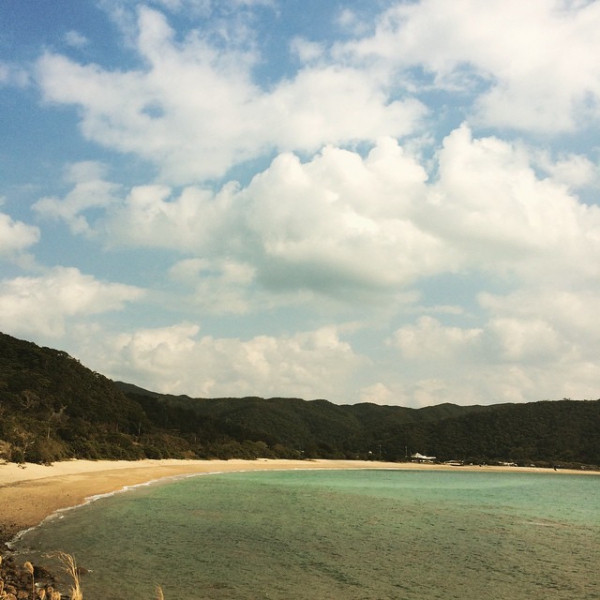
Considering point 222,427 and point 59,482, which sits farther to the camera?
point 222,427

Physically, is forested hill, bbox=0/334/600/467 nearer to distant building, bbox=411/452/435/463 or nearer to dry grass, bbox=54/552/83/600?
distant building, bbox=411/452/435/463

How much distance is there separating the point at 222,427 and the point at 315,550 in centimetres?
9400

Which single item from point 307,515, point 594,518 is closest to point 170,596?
point 307,515

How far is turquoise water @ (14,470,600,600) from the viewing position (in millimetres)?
14430

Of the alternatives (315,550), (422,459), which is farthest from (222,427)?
(315,550)

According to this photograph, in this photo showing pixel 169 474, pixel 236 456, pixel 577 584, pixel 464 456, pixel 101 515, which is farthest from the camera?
pixel 464 456

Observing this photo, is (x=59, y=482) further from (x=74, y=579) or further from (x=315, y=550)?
(x=74, y=579)

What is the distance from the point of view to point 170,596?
12.9m

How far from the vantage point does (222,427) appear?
110 m

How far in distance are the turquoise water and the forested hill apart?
20236 mm

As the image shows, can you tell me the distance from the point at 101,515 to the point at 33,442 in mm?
21759

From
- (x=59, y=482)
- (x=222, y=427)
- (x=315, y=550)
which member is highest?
(x=315, y=550)

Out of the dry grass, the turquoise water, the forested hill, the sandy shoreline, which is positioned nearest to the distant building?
the forested hill

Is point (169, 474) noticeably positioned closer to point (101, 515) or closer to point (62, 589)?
point (101, 515)
